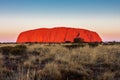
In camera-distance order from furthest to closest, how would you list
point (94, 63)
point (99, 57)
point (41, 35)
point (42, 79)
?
point (41, 35) → point (99, 57) → point (94, 63) → point (42, 79)

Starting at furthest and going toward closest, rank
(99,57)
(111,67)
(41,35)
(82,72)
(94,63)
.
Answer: (41,35) < (99,57) < (94,63) < (111,67) < (82,72)

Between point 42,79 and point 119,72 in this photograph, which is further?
point 119,72

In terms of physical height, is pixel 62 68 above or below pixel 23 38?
above

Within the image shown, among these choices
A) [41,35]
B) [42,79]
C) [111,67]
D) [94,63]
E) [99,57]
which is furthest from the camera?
[41,35]

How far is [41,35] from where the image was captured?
15950cm

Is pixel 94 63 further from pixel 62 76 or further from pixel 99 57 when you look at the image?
pixel 62 76

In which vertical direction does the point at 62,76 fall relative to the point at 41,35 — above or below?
above

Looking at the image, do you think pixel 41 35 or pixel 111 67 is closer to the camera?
pixel 111 67

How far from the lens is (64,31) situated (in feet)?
538

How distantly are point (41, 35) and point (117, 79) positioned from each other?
149 meters

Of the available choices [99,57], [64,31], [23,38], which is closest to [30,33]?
[23,38]

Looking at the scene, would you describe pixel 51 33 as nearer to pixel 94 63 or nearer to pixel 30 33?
pixel 30 33

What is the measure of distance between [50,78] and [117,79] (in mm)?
2337

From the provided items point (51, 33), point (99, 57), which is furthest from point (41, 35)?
point (99, 57)
